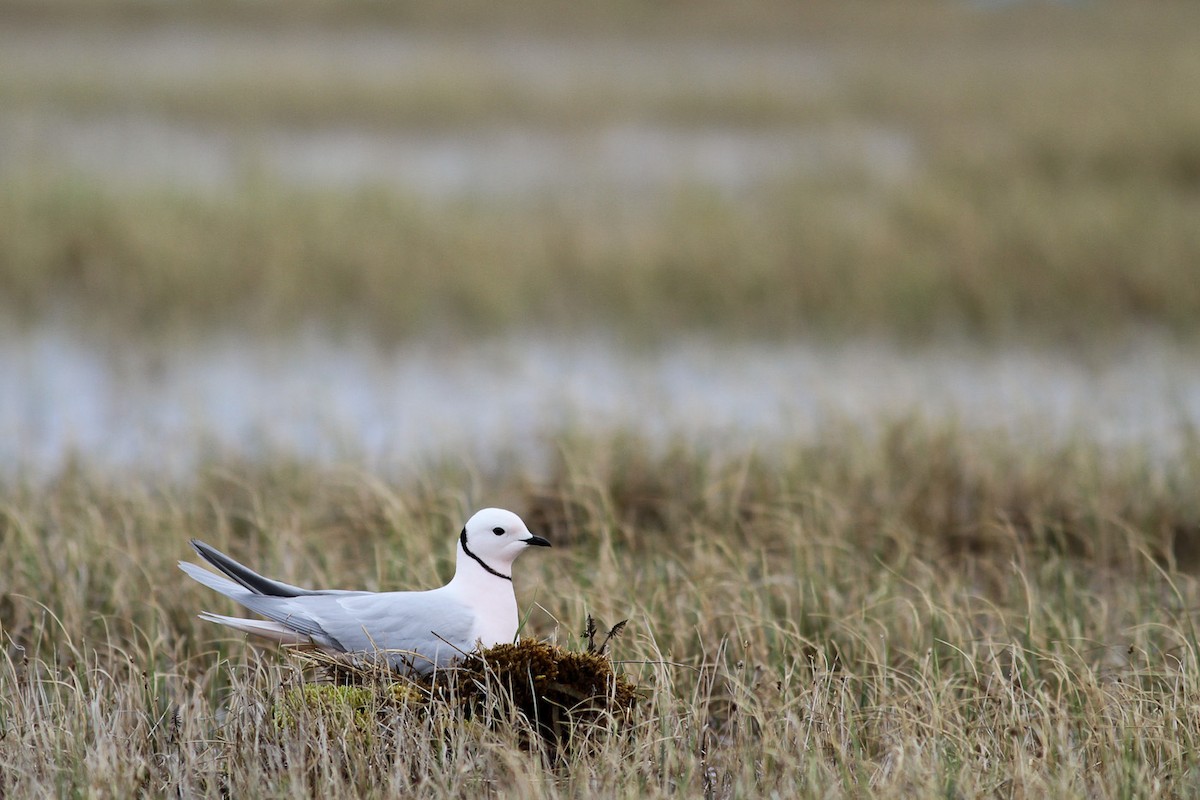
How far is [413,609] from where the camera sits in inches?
105

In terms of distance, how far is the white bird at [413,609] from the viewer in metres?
2.57

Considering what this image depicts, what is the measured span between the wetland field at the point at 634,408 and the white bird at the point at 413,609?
0.15m

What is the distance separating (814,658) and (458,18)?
61.0 feet

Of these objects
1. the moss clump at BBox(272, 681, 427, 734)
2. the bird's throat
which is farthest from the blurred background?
the bird's throat

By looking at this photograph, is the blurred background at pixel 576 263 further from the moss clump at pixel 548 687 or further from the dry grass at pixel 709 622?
→ the moss clump at pixel 548 687

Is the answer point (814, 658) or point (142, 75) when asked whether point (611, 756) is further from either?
point (142, 75)

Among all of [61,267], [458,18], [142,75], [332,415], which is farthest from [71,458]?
[458,18]

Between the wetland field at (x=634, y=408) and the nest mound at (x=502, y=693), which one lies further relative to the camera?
the wetland field at (x=634, y=408)

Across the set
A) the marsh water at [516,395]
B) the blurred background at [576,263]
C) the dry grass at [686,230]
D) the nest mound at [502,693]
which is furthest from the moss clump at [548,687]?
the dry grass at [686,230]

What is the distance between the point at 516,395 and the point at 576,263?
207 cm

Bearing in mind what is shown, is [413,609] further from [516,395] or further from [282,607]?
[516,395]

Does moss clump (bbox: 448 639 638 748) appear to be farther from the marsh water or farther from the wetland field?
the marsh water

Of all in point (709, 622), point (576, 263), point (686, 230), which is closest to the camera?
point (709, 622)

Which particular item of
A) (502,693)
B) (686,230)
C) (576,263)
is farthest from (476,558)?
(686,230)
